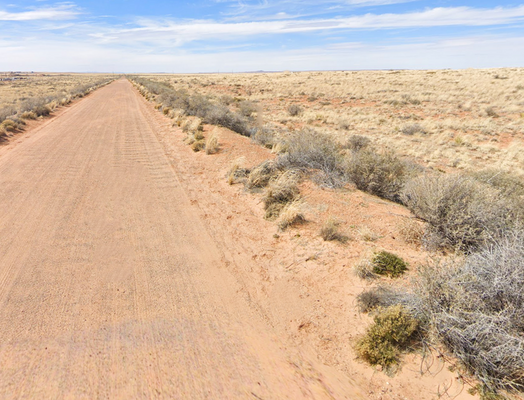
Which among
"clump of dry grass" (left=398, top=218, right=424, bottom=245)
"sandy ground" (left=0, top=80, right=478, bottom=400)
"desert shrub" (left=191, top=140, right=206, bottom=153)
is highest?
"desert shrub" (left=191, top=140, right=206, bottom=153)

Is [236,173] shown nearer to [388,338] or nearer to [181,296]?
[181,296]

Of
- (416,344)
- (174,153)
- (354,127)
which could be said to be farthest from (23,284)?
(354,127)

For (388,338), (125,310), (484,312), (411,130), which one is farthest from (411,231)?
(411,130)

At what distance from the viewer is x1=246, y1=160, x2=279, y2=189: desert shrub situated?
30.3 ft

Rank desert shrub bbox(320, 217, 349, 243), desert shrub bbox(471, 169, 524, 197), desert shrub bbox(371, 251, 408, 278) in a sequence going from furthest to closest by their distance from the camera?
desert shrub bbox(471, 169, 524, 197), desert shrub bbox(320, 217, 349, 243), desert shrub bbox(371, 251, 408, 278)

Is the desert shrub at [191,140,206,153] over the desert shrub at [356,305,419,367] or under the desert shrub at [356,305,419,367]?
over

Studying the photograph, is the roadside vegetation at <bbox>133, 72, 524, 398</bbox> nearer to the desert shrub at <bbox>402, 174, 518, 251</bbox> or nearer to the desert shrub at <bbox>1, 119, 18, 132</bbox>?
the desert shrub at <bbox>402, 174, 518, 251</bbox>

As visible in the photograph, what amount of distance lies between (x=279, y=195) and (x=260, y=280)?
9.94 ft

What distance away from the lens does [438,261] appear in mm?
4250

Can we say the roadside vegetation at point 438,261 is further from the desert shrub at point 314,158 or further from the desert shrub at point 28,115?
the desert shrub at point 28,115

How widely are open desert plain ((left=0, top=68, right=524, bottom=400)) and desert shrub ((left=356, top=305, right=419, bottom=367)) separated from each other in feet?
0.06

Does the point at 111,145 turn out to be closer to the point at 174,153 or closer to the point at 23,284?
the point at 174,153

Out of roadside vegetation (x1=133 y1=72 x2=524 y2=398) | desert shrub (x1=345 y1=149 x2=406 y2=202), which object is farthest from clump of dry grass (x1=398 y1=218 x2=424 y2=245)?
desert shrub (x1=345 y1=149 x2=406 y2=202)

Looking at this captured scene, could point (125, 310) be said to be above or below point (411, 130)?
above
